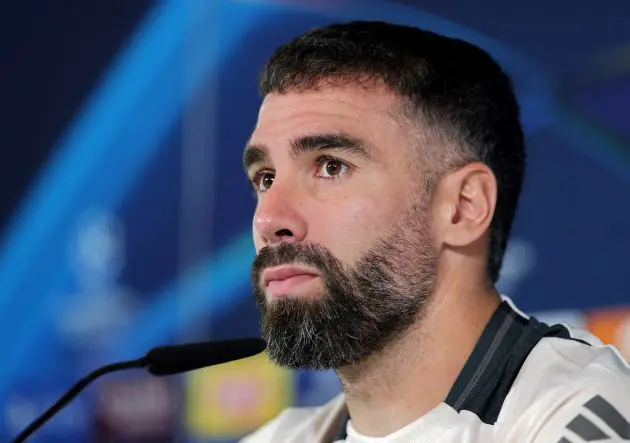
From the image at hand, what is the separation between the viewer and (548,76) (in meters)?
2.43

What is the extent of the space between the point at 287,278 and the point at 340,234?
112 millimetres

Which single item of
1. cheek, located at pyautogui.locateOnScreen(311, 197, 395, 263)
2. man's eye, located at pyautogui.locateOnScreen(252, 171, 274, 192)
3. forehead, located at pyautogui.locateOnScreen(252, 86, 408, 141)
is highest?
forehead, located at pyautogui.locateOnScreen(252, 86, 408, 141)

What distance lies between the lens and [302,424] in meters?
1.94

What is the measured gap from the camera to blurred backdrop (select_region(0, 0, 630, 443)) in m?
2.72

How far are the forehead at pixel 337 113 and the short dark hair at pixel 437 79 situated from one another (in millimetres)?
24

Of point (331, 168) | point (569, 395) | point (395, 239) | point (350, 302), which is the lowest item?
point (569, 395)

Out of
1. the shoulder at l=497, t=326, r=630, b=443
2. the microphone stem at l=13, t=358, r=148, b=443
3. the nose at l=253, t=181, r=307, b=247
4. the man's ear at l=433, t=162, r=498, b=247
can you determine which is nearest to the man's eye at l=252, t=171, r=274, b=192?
the nose at l=253, t=181, r=307, b=247

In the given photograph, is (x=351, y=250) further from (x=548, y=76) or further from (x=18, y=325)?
(x=18, y=325)

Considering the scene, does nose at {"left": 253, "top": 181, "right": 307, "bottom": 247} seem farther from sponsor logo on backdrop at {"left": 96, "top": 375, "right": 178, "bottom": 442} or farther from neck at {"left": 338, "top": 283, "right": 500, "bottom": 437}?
sponsor logo on backdrop at {"left": 96, "top": 375, "right": 178, "bottom": 442}

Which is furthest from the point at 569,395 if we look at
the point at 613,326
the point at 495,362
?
the point at 613,326

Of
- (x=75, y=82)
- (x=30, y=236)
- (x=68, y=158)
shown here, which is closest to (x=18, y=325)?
(x=30, y=236)

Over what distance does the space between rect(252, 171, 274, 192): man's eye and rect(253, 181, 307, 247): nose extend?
0.12m

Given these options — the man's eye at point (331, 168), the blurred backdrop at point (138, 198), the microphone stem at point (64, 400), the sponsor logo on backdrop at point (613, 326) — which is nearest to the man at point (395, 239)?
the man's eye at point (331, 168)

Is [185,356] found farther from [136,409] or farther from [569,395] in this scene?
[136,409]
